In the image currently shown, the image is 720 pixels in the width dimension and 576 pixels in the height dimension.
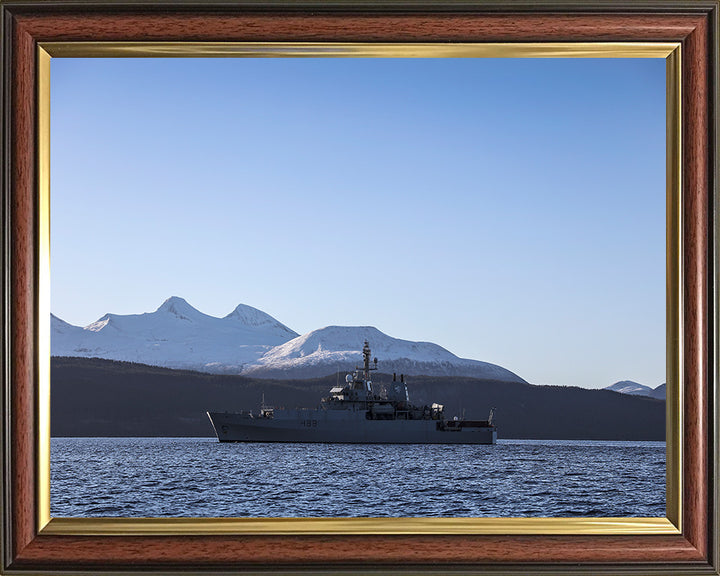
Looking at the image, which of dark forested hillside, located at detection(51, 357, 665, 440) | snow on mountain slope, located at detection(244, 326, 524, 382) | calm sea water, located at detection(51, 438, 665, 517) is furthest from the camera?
calm sea water, located at detection(51, 438, 665, 517)

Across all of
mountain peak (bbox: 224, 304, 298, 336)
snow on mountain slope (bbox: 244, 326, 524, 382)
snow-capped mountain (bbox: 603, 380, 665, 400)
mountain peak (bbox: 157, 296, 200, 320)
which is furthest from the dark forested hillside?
mountain peak (bbox: 224, 304, 298, 336)

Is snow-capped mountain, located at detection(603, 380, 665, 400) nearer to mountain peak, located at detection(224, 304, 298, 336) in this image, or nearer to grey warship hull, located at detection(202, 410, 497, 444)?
mountain peak, located at detection(224, 304, 298, 336)

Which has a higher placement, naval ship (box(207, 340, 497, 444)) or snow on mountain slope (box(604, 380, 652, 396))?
snow on mountain slope (box(604, 380, 652, 396))

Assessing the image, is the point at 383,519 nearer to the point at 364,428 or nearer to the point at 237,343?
the point at 237,343

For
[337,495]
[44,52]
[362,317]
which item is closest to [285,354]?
[362,317]

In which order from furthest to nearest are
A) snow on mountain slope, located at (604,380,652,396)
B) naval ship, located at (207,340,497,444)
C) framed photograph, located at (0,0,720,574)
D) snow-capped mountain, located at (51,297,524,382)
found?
1. naval ship, located at (207,340,497,444)
2. snow-capped mountain, located at (51,297,524,382)
3. snow on mountain slope, located at (604,380,652,396)
4. framed photograph, located at (0,0,720,574)

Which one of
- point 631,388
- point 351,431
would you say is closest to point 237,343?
point 631,388

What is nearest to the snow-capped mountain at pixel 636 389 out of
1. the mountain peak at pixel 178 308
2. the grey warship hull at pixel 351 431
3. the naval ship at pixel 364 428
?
the mountain peak at pixel 178 308

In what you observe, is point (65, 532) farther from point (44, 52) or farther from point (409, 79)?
point (409, 79)
